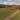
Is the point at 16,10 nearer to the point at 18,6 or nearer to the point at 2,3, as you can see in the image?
the point at 18,6

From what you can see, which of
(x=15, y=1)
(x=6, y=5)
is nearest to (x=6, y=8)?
(x=6, y=5)

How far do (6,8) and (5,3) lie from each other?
0.06 meters

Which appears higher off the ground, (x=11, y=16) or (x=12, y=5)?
(x=12, y=5)

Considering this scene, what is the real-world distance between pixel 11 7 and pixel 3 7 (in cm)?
10

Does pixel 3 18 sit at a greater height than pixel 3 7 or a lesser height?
lesser

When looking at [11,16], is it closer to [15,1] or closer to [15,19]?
[15,19]

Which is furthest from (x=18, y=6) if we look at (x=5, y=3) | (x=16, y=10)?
(x=5, y=3)

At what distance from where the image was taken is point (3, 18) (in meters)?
→ 0.43

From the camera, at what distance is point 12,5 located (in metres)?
0.42

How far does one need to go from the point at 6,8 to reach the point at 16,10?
0.40 ft

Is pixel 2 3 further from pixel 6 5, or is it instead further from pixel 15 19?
pixel 15 19

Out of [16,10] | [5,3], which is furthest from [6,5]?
[16,10]

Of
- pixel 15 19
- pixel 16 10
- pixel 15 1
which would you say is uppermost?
pixel 15 1

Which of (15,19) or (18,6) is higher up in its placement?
(18,6)
